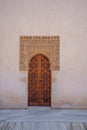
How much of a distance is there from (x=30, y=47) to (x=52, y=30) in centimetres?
75

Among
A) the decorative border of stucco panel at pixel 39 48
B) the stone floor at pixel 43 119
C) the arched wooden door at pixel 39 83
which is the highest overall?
the decorative border of stucco panel at pixel 39 48

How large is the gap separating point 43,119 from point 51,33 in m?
2.49

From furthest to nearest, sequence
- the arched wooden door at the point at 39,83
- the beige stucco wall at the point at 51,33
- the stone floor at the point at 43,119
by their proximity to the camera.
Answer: the arched wooden door at the point at 39,83 < the beige stucco wall at the point at 51,33 < the stone floor at the point at 43,119

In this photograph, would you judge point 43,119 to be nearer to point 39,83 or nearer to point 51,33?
point 39,83

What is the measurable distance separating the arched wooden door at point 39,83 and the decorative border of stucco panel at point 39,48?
0.19 m

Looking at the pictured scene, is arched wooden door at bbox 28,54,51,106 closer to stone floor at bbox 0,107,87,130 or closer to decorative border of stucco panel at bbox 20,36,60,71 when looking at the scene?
decorative border of stucco panel at bbox 20,36,60,71

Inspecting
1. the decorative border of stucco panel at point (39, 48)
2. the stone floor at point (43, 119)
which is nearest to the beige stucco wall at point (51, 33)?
the decorative border of stucco panel at point (39, 48)

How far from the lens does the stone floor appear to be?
539 cm

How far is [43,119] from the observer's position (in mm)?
5883

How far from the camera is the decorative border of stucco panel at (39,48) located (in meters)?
7.35

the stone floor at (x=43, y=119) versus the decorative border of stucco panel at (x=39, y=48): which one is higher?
the decorative border of stucco panel at (x=39, y=48)

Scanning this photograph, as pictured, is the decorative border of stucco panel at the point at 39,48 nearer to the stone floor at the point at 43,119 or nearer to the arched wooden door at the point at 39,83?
the arched wooden door at the point at 39,83

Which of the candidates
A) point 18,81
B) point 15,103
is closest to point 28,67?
point 18,81

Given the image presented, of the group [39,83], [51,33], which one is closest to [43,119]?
[39,83]
